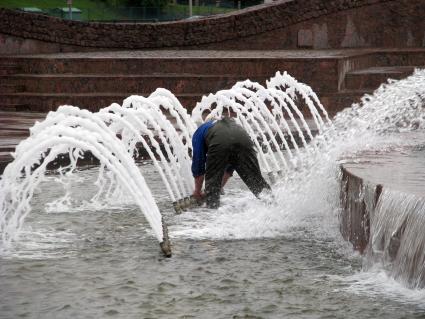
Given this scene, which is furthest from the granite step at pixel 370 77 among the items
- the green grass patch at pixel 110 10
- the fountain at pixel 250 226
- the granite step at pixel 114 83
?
the green grass patch at pixel 110 10

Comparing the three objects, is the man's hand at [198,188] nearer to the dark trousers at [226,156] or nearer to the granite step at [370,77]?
the dark trousers at [226,156]

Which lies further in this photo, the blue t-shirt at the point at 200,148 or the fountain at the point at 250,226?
the blue t-shirt at the point at 200,148

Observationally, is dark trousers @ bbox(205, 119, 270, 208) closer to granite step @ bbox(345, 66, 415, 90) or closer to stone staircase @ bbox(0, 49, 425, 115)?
stone staircase @ bbox(0, 49, 425, 115)

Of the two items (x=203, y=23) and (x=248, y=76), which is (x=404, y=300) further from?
(x=203, y=23)

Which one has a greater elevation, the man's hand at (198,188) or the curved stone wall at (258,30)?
the curved stone wall at (258,30)

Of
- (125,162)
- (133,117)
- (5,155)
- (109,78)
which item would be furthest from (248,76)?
(125,162)

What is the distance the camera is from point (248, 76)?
19.3 m

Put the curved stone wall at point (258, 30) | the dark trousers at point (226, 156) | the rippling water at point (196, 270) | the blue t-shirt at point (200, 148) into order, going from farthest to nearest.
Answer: the curved stone wall at point (258, 30) → the blue t-shirt at point (200, 148) → the dark trousers at point (226, 156) → the rippling water at point (196, 270)

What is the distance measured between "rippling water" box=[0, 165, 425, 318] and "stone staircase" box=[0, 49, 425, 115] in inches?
340

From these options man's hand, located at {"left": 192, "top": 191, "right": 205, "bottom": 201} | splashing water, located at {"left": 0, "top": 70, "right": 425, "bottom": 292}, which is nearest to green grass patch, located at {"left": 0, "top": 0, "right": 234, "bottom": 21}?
splashing water, located at {"left": 0, "top": 70, "right": 425, "bottom": 292}

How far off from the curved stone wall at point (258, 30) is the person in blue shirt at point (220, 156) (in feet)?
40.6

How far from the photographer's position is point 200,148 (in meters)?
10.2

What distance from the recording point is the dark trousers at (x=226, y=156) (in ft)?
33.0

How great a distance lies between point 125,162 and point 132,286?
2031 mm
